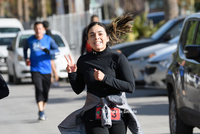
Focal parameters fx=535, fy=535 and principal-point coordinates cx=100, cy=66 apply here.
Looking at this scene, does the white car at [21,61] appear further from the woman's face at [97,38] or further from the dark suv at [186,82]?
the woman's face at [97,38]

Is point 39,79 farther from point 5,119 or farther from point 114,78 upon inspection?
point 114,78

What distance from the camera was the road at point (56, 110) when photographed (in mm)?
8586

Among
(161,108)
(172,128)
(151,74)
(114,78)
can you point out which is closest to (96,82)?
(114,78)

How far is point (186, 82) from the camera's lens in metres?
6.46

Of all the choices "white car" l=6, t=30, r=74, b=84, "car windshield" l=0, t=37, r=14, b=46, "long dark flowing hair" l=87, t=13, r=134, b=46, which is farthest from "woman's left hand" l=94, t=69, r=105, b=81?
"car windshield" l=0, t=37, r=14, b=46

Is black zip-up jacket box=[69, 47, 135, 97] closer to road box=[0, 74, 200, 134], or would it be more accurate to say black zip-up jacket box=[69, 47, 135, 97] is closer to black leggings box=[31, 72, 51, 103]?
road box=[0, 74, 200, 134]

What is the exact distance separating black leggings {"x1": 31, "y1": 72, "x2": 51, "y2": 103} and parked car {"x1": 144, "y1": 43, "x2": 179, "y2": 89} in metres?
3.22

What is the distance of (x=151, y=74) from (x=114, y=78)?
311 inches

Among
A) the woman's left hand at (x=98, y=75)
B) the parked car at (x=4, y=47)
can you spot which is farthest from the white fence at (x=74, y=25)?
the woman's left hand at (x=98, y=75)

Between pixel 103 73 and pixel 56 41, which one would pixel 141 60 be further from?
pixel 103 73

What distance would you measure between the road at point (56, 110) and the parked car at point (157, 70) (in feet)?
1.18

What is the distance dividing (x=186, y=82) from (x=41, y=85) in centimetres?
398

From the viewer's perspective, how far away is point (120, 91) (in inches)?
186

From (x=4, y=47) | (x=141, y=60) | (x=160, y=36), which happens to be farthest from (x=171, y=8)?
(x=141, y=60)
